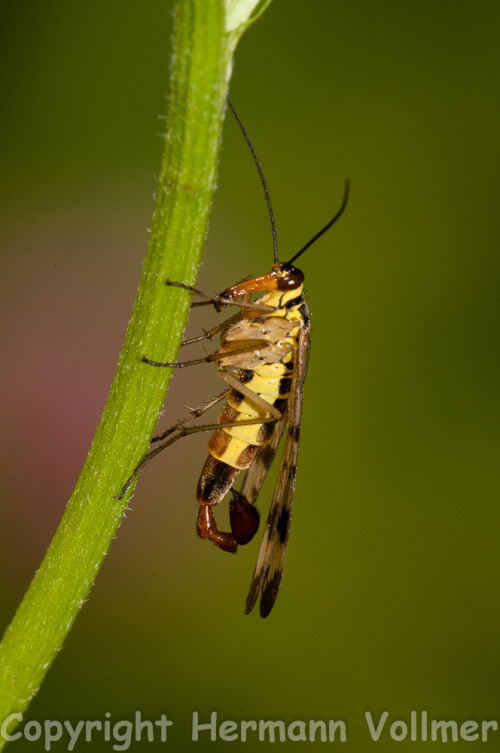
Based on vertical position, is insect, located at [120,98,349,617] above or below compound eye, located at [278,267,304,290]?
below

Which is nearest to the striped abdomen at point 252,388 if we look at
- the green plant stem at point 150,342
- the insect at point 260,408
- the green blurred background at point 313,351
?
the insect at point 260,408

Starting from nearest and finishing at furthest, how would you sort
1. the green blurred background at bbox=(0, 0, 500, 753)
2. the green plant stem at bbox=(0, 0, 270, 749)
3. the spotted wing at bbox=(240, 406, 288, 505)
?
the green plant stem at bbox=(0, 0, 270, 749) → the spotted wing at bbox=(240, 406, 288, 505) → the green blurred background at bbox=(0, 0, 500, 753)

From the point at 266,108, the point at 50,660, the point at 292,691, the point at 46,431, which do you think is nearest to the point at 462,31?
the point at 266,108

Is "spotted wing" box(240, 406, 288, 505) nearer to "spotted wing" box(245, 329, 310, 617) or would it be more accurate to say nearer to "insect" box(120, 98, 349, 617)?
"insect" box(120, 98, 349, 617)

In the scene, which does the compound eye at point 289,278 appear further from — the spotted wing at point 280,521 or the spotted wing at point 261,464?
the spotted wing at point 261,464

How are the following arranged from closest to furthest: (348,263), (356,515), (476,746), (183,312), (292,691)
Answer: (183,312) → (476,746) → (292,691) → (356,515) → (348,263)

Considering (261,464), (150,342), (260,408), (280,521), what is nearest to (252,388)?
(260,408)

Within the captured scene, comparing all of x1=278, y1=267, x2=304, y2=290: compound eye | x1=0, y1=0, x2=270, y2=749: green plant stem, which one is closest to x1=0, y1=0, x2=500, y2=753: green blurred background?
x1=278, y1=267, x2=304, y2=290: compound eye

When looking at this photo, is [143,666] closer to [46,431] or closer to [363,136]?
[46,431]
